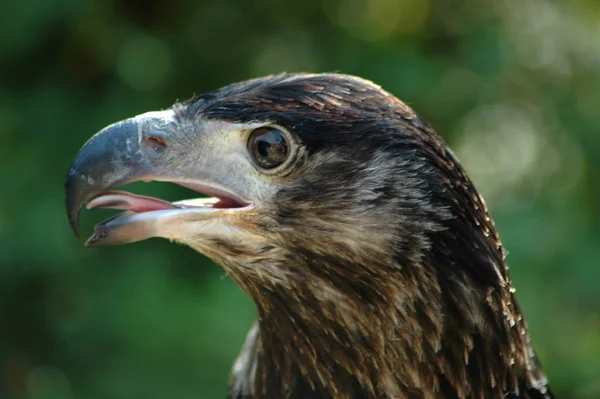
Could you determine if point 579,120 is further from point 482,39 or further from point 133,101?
point 133,101

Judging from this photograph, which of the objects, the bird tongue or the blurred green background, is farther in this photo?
the blurred green background

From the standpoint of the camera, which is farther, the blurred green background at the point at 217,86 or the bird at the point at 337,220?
the blurred green background at the point at 217,86

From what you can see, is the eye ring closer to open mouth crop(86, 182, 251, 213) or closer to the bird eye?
the bird eye

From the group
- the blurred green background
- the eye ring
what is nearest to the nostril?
the eye ring

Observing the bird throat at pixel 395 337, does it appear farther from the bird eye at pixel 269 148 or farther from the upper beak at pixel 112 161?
the upper beak at pixel 112 161

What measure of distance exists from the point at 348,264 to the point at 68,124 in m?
3.25

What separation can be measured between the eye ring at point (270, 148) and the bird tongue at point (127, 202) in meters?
0.25

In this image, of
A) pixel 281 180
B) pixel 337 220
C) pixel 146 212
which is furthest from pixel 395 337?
pixel 146 212

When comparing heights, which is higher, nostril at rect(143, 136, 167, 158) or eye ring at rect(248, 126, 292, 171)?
eye ring at rect(248, 126, 292, 171)

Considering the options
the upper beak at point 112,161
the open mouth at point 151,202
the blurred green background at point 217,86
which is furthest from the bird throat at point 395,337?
the blurred green background at point 217,86

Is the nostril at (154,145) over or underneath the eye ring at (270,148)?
underneath

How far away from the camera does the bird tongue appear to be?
237 centimetres

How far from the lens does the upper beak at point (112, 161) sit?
2.30 metres

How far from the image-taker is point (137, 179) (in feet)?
7.66
